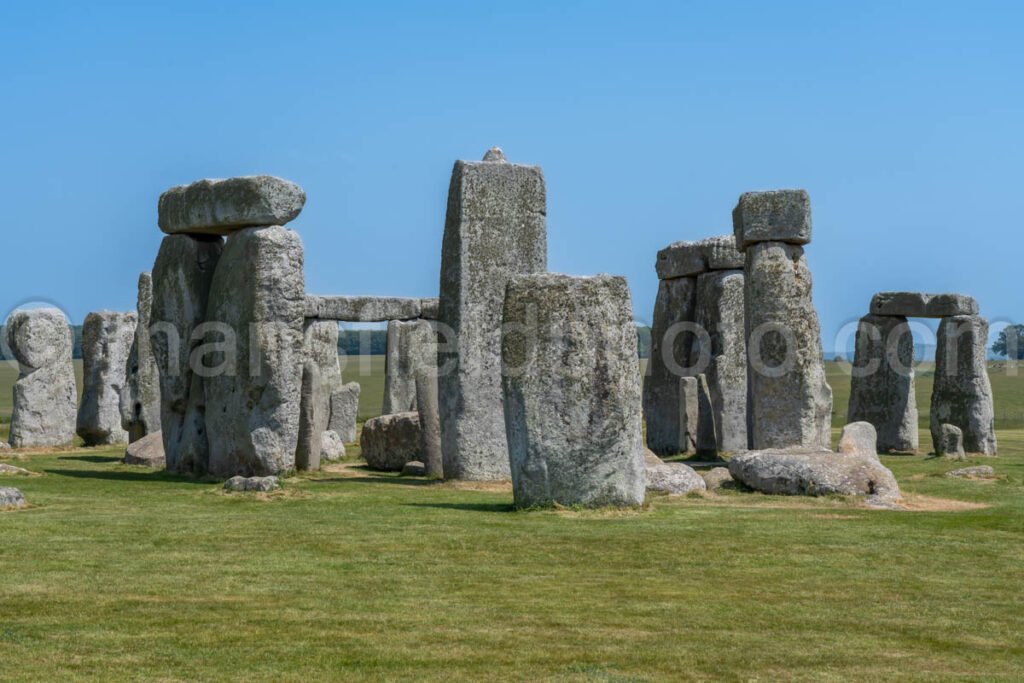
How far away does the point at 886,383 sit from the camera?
24.4 meters

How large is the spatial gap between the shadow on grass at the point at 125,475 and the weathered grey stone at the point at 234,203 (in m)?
2.78

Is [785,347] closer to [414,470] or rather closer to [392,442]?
[414,470]

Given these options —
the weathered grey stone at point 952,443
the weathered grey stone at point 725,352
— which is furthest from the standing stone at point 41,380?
the weathered grey stone at point 952,443

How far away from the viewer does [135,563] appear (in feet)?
31.9

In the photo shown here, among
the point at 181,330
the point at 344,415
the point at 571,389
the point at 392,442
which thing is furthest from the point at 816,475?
the point at 344,415

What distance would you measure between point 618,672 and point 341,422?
18.0m

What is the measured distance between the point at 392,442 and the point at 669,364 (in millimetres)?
6509

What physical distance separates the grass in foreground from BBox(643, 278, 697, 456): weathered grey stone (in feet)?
30.7

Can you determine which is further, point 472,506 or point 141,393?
point 141,393

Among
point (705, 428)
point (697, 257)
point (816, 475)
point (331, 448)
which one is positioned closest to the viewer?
point (816, 475)

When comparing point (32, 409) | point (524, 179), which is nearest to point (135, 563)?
point (524, 179)

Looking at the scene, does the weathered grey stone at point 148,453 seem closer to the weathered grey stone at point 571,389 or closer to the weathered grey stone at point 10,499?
the weathered grey stone at point 10,499

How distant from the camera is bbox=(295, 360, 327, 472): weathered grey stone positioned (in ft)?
56.8

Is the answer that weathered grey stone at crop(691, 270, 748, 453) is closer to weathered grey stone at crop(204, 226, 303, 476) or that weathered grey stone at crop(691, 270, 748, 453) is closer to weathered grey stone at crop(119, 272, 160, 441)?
weathered grey stone at crop(119, 272, 160, 441)
